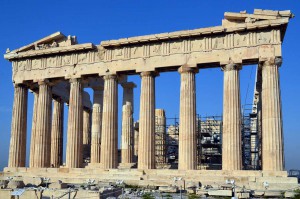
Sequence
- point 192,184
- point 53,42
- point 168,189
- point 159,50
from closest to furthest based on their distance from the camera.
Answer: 1. point 168,189
2. point 192,184
3. point 159,50
4. point 53,42

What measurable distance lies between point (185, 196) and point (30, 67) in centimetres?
2400

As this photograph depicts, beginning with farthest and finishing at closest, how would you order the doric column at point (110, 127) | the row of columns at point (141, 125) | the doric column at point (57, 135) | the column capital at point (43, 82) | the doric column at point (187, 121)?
the doric column at point (57, 135) → the column capital at point (43, 82) → the doric column at point (110, 127) → the doric column at point (187, 121) → the row of columns at point (141, 125)

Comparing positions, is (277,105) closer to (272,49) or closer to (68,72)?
(272,49)

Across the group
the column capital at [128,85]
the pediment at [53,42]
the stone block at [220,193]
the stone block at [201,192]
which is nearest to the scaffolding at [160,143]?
the column capital at [128,85]

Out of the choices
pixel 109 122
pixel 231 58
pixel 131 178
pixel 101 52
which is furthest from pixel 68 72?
pixel 231 58

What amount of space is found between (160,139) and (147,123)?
13.0m

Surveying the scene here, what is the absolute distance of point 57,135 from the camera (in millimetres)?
42875

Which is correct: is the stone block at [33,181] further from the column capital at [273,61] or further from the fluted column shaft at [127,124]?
the column capital at [273,61]

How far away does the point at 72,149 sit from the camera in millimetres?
37812

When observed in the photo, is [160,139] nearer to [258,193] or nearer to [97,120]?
[97,120]

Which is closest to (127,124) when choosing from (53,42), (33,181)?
(53,42)

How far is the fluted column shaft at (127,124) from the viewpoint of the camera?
42.6 metres

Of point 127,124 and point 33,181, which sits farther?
point 127,124

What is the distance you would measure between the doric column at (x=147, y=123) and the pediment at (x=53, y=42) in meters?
9.12
